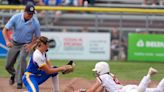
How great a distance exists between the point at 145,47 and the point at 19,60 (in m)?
7.42

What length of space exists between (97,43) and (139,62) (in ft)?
5.05

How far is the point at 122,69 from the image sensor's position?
59.9ft

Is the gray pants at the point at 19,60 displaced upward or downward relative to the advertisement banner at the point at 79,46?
upward

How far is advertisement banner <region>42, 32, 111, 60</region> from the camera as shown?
20.5 meters

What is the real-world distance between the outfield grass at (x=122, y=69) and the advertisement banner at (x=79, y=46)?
0.54 meters

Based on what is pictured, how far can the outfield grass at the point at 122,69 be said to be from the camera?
1673cm

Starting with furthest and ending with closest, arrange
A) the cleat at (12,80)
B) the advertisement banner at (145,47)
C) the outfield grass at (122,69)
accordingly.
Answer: the advertisement banner at (145,47) → the outfield grass at (122,69) → the cleat at (12,80)

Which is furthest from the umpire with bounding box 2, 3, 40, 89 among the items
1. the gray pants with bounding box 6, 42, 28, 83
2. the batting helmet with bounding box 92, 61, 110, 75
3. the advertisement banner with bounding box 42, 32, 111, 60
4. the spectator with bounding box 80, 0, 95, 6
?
the spectator with bounding box 80, 0, 95, 6

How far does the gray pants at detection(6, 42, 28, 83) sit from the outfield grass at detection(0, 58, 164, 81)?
237cm

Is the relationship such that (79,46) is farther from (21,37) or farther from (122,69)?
(21,37)

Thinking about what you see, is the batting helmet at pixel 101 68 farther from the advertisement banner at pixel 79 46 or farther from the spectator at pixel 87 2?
the spectator at pixel 87 2

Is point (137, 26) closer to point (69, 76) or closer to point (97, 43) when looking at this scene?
point (97, 43)

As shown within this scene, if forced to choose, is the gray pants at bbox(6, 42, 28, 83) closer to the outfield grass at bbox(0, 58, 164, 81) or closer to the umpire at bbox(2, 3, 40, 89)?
the umpire at bbox(2, 3, 40, 89)

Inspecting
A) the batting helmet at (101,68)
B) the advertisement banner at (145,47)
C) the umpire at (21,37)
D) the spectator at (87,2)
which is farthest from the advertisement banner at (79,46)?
the batting helmet at (101,68)
